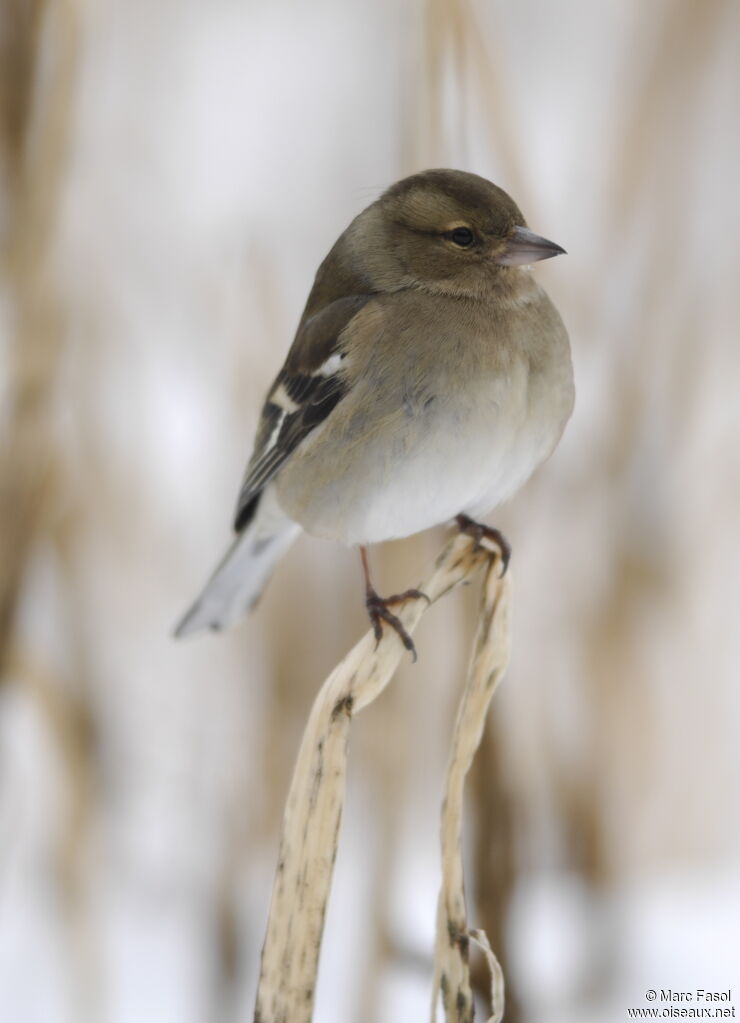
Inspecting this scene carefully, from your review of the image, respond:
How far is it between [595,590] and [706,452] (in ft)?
1.29

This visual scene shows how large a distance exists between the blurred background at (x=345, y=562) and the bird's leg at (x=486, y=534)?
289mm

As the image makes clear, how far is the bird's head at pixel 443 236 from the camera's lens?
4.90ft

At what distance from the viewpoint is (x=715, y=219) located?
A: 238cm

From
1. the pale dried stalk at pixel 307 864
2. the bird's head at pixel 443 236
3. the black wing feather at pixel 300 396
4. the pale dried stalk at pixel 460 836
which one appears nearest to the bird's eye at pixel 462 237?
the bird's head at pixel 443 236

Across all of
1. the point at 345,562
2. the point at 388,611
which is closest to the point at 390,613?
the point at 388,611

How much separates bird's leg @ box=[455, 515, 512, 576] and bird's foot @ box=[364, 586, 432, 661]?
131mm

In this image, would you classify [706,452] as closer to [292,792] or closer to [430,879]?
[430,879]

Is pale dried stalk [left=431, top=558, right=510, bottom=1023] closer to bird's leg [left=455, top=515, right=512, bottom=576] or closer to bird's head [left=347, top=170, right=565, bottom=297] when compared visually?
bird's leg [left=455, top=515, right=512, bottom=576]

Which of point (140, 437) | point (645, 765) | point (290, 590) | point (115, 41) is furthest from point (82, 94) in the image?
point (645, 765)

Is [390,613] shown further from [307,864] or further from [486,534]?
[307,864]

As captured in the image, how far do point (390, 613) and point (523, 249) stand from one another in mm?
520

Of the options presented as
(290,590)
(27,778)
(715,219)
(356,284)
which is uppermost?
(715,219)

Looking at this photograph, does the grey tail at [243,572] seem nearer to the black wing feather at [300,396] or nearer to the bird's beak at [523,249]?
the black wing feather at [300,396]

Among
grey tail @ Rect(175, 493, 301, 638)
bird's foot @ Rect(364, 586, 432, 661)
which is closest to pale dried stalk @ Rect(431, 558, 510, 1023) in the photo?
bird's foot @ Rect(364, 586, 432, 661)
